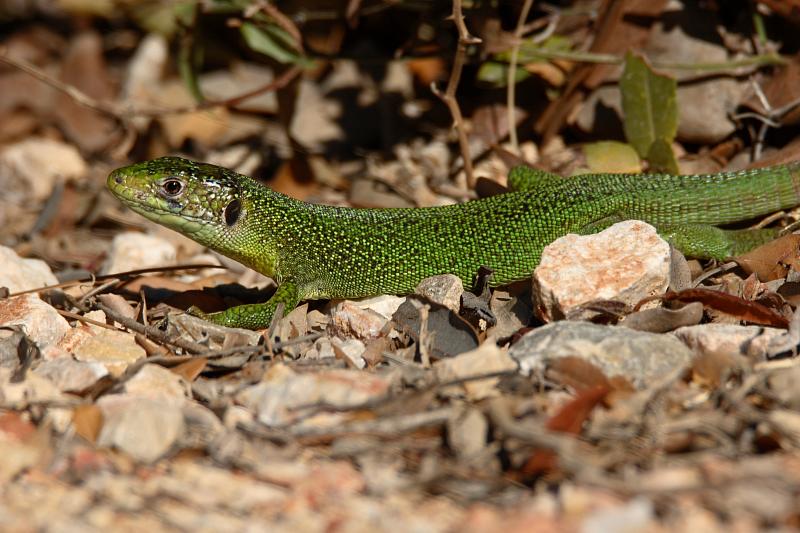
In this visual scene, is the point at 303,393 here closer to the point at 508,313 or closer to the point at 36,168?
the point at 508,313

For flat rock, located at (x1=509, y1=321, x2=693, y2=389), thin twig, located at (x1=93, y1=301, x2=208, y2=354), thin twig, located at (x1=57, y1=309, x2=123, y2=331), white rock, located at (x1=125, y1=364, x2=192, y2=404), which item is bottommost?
thin twig, located at (x1=57, y1=309, x2=123, y2=331)

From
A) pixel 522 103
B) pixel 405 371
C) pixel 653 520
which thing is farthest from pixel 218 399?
pixel 522 103

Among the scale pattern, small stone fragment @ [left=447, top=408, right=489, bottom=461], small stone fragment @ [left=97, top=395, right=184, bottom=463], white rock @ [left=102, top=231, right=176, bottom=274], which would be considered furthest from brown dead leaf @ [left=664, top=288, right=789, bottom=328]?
white rock @ [left=102, top=231, right=176, bottom=274]

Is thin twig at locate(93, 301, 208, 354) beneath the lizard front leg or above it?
above

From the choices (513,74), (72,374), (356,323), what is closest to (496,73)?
(513,74)

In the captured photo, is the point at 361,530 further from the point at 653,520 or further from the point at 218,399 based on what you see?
the point at 218,399

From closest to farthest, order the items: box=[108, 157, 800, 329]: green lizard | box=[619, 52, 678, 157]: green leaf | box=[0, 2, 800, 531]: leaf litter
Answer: box=[0, 2, 800, 531]: leaf litter → box=[108, 157, 800, 329]: green lizard → box=[619, 52, 678, 157]: green leaf

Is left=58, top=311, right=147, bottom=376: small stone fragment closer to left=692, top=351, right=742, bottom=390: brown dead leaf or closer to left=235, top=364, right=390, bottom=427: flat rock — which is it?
left=235, top=364, right=390, bottom=427: flat rock
